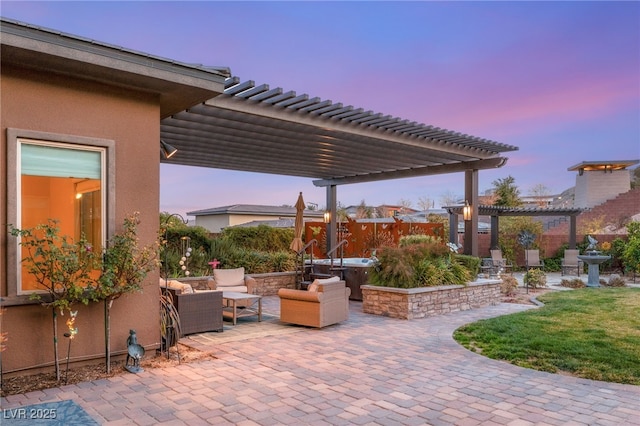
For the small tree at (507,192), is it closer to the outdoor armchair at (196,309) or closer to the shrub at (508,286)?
the shrub at (508,286)

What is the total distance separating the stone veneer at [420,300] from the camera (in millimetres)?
8219

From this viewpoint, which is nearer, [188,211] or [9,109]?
[9,109]

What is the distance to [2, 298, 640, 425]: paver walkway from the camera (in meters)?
3.70

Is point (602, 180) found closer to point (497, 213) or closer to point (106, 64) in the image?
point (497, 213)

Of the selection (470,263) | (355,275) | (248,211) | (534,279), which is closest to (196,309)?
(355,275)

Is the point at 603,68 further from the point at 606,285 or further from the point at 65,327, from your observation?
the point at 65,327

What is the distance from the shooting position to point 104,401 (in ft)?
13.2

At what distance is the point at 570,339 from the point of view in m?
6.39

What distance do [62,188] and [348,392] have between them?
381 cm

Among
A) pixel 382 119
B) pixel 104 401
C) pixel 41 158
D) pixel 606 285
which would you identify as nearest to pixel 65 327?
pixel 104 401

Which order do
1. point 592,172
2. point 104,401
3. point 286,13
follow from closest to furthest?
point 104,401 < point 286,13 < point 592,172

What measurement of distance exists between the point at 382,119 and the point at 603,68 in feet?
29.1

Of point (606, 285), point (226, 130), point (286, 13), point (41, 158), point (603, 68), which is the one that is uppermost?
point (286, 13)

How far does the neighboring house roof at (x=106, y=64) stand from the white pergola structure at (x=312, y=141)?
2.61 ft
